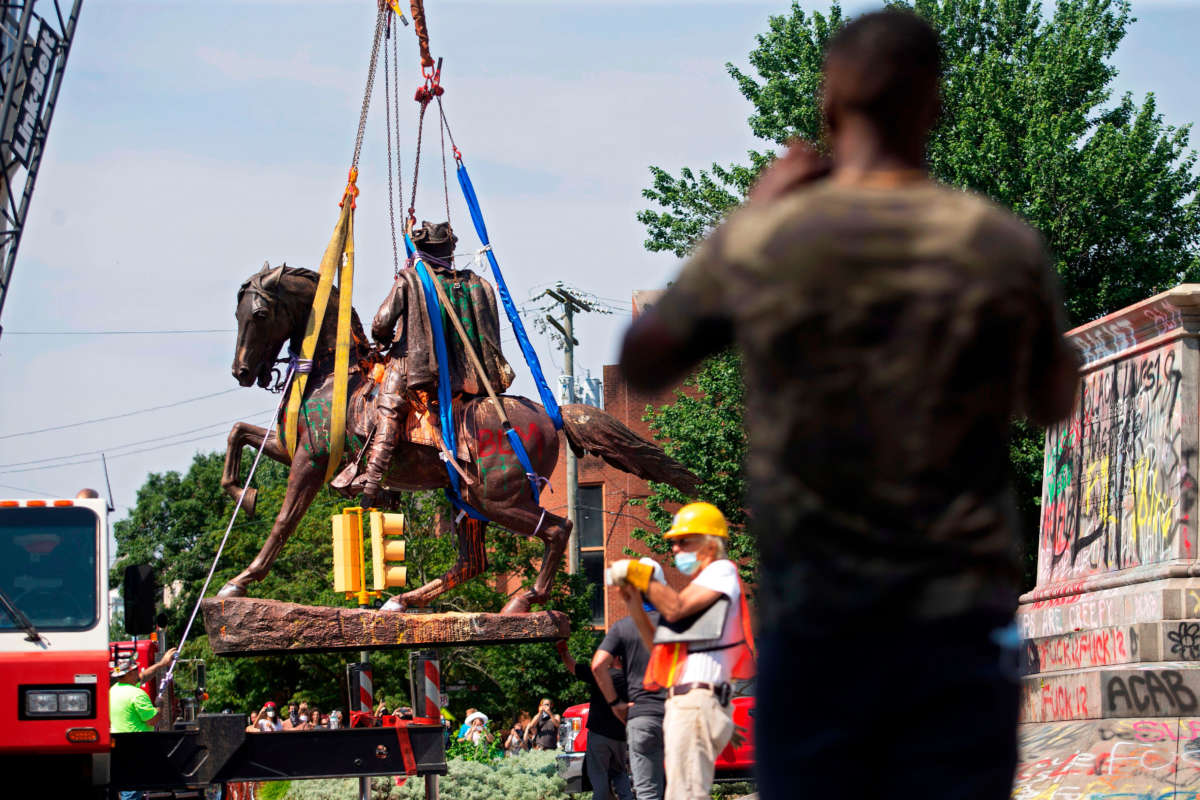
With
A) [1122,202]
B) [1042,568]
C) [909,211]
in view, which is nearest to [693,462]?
[1122,202]

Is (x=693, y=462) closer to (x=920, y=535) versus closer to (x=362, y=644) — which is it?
(x=362, y=644)

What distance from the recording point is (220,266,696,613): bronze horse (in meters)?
13.3

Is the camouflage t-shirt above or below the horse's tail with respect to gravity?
below

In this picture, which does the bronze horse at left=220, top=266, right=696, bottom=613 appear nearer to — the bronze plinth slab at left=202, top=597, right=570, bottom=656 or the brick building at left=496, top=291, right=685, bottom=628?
the bronze plinth slab at left=202, top=597, right=570, bottom=656

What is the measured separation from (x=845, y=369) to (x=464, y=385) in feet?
35.4

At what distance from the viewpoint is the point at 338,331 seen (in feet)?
44.2

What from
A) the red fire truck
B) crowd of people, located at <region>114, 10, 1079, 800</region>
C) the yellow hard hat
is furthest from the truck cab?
crowd of people, located at <region>114, 10, 1079, 800</region>

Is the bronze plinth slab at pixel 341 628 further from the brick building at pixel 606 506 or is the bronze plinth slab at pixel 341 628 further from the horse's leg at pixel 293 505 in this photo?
the brick building at pixel 606 506

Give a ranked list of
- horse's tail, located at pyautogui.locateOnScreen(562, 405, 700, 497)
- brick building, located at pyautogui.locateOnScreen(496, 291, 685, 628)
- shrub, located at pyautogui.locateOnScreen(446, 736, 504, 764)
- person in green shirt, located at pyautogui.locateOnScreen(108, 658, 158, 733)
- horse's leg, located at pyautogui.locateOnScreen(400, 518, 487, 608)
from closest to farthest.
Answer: person in green shirt, located at pyautogui.locateOnScreen(108, 658, 158, 733) < horse's tail, located at pyautogui.locateOnScreen(562, 405, 700, 497) < horse's leg, located at pyautogui.locateOnScreen(400, 518, 487, 608) < shrub, located at pyautogui.locateOnScreen(446, 736, 504, 764) < brick building, located at pyautogui.locateOnScreen(496, 291, 685, 628)

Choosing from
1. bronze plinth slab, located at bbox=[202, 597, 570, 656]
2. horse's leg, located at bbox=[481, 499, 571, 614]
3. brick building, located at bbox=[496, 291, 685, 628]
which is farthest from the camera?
brick building, located at bbox=[496, 291, 685, 628]

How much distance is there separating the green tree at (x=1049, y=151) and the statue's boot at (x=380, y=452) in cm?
1488

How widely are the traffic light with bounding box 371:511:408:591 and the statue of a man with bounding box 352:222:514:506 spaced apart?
0.31 m

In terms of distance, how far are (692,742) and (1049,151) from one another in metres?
22.2

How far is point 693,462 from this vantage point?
29.5m
